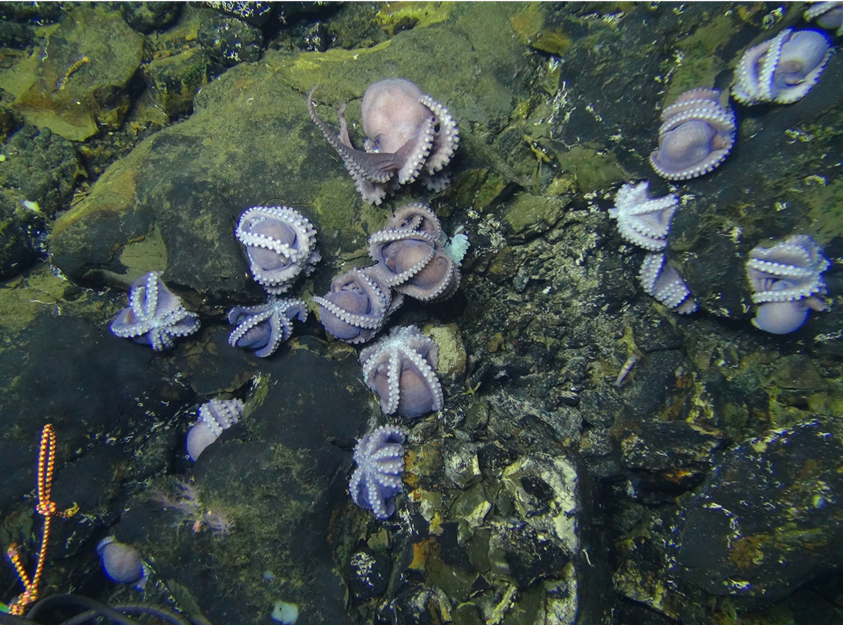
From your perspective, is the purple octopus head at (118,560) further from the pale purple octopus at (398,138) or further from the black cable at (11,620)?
the pale purple octopus at (398,138)

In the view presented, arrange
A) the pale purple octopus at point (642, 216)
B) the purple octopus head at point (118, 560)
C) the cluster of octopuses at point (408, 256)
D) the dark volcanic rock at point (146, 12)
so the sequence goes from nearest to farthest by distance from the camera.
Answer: the cluster of octopuses at point (408, 256), the pale purple octopus at point (642, 216), the purple octopus head at point (118, 560), the dark volcanic rock at point (146, 12)

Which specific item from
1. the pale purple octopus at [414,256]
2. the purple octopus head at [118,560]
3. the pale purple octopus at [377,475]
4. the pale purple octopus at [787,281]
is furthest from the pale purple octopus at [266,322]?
the pale purple octopus at [787,281]

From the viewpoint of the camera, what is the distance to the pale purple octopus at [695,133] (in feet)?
11.5

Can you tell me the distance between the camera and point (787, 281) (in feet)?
11.8

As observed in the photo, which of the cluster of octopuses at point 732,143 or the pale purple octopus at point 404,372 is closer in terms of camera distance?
the cluster of octopuses at point 732,143

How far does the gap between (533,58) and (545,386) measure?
3.68 metres

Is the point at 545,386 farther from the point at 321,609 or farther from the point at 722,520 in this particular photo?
the point at 321,609

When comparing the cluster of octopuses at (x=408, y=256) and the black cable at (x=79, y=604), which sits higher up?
the cluster of octopuses at (x=408, y=256)

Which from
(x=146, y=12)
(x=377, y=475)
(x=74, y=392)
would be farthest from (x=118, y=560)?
(x=146, y=12)

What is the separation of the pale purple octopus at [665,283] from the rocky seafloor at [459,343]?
13 cm

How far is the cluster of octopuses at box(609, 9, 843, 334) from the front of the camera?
3.24 metres

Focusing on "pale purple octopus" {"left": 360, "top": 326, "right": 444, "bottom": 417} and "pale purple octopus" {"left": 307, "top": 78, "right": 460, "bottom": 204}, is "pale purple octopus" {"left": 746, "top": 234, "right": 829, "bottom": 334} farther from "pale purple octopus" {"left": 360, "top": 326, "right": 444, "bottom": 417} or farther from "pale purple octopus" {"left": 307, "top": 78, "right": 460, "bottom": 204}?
"pale purple octopus" {"left": 360, "top": 326, "right": 444, "bottom": 417}

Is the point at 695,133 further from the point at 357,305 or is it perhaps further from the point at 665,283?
the point at 357,305

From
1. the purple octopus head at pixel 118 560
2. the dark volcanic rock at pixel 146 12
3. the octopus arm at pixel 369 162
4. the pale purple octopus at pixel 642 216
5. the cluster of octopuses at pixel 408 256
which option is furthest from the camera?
the dark volcanic rock at pixel 146 12
